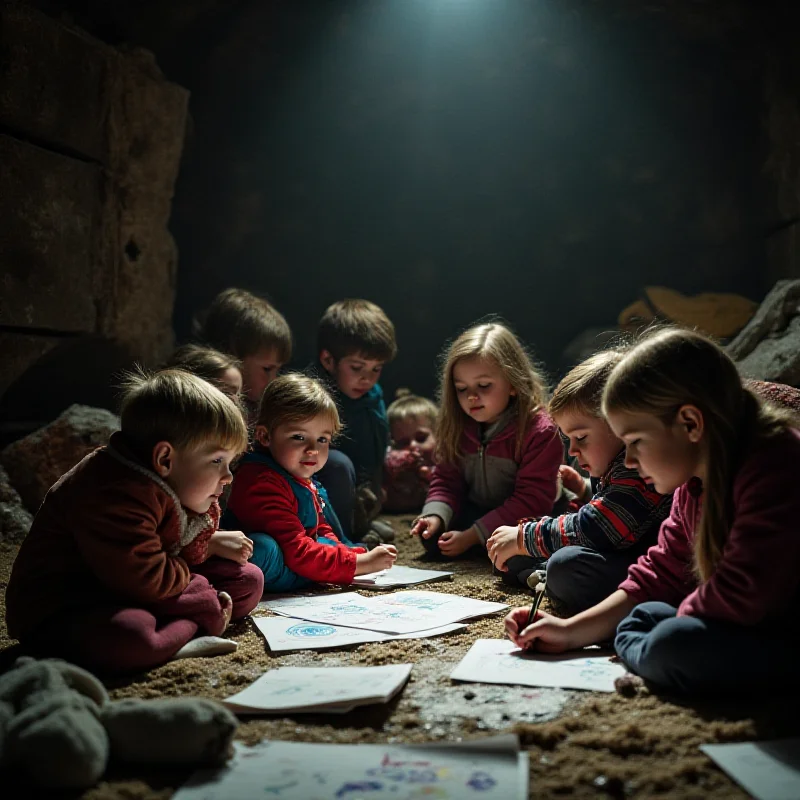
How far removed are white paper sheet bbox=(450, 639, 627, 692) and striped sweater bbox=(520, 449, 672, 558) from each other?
39cm

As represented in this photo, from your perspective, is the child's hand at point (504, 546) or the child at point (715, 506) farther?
the child's hand at point (504, 546)

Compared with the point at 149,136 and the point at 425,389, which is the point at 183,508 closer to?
the point at 149,136

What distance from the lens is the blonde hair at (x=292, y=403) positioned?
7.74 feet

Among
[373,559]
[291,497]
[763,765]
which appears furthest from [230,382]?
[763,765]

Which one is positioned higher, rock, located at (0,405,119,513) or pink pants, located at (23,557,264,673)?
rock, located at (0,405,119,513)

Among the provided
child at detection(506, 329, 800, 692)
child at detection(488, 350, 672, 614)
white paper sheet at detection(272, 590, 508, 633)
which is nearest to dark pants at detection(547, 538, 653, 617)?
child at detection(488, 350, 672, 614)

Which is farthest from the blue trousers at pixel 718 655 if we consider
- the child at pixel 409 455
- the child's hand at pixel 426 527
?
the child at pixel 409 455

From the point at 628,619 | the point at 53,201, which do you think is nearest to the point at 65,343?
the point at 53,201

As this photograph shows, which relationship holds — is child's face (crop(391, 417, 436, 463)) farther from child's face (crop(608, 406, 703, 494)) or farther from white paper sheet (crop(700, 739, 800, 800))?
white paper sheet (crop(700, 739, 800, 800))

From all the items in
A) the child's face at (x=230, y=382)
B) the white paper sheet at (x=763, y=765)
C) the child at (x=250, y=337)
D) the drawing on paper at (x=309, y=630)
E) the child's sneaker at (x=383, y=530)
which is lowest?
the child's sneaker at (x=383, y=530)

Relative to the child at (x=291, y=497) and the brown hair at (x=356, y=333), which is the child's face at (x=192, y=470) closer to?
the child at (x=291, y=497)

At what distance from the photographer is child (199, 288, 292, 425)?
317 cm

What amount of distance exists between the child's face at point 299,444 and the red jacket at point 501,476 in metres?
0.57

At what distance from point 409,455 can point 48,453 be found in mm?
1499
